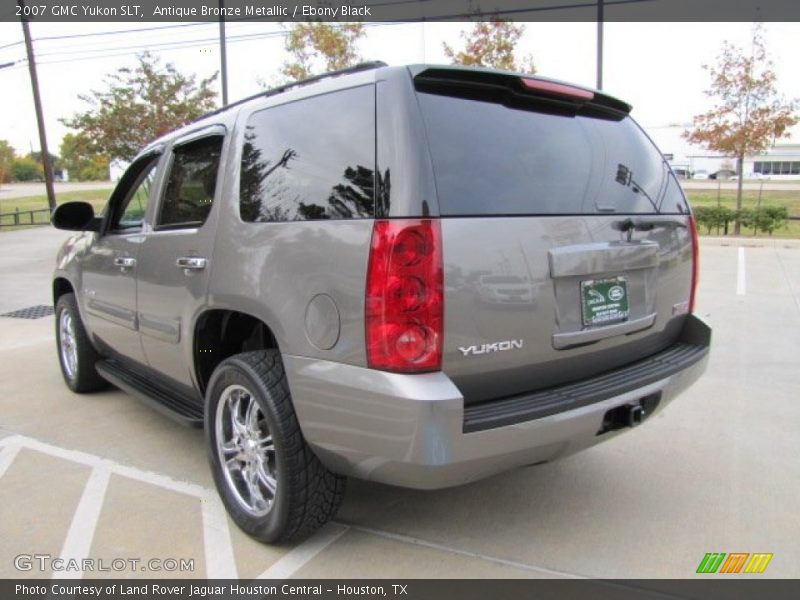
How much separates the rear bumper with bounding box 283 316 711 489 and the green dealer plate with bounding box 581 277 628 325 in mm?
281

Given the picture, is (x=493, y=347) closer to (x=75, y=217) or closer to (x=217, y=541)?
(x=217, y=541)

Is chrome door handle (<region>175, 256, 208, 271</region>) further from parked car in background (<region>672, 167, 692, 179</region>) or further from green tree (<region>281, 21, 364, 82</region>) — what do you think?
parked car in background (<region>672, 167, 692, 179</region>)

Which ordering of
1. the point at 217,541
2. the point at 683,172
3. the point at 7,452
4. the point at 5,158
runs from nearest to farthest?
the point at 217,541 < the point at 7,452 < the point at 683,172 < the point at 5,158

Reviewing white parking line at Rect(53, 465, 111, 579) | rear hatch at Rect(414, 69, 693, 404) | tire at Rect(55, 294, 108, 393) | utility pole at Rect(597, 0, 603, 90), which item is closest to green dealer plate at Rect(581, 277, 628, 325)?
rear hatch at Rect(414, 69, 693, 404)

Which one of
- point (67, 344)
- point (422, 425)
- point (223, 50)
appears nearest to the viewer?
point (422, 425)

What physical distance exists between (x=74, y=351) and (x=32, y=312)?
419 centimetres

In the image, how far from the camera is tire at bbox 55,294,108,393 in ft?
15.8

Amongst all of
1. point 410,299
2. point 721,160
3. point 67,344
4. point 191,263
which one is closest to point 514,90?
A: point 410,299

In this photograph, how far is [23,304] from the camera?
904 cm

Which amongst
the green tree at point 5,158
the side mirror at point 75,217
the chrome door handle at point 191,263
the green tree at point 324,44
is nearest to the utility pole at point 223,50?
the green tree at point 324,44

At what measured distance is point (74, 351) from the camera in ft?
16.4

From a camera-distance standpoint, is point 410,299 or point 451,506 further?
point 451,506

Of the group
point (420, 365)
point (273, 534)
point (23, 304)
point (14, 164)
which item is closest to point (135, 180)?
point (273, 534)

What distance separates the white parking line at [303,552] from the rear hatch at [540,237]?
105 centimetres
